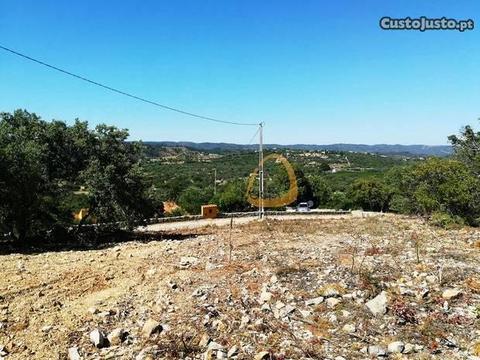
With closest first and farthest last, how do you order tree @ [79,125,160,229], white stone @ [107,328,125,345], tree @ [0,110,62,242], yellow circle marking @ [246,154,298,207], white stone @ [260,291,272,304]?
white stone @ [107,328,125,345], white stone @ [260,291,272,304], tree @ [0,110,62,242], tree @ [79,125,160,229], yellow circle marking @ [246,154,298,207]

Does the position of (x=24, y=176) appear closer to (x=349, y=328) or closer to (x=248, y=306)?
(x=248, y=306)

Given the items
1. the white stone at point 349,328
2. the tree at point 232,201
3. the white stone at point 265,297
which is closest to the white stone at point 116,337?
the white stone at point 265,297

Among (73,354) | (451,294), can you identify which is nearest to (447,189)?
(451,294)

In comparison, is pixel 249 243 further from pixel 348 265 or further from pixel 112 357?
pixel 112 357

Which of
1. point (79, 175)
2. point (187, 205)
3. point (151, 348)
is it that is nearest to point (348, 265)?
point (151, 348)

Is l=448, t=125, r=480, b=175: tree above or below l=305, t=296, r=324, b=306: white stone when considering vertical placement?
above

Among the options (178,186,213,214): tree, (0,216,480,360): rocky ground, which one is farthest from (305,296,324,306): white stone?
(178,186,213,214): tree

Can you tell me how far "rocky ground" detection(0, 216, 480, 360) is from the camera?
7.06 m

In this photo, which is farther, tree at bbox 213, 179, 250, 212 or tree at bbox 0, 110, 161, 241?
tree at bbox 213, 179, 250, 212

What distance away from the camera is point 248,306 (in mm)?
8656

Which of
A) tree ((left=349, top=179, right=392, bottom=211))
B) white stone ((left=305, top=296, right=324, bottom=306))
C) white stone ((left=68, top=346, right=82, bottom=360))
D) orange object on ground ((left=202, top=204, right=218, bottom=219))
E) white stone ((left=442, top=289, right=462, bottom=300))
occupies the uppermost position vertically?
white stone ((left=442, top=289, right=462, bottom=300))

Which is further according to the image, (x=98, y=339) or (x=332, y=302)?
(x=332, y=302)

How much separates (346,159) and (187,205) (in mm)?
124646

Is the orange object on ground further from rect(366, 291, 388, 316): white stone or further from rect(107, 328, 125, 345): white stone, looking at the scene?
rect(107, 328, 125, 345): white stone
